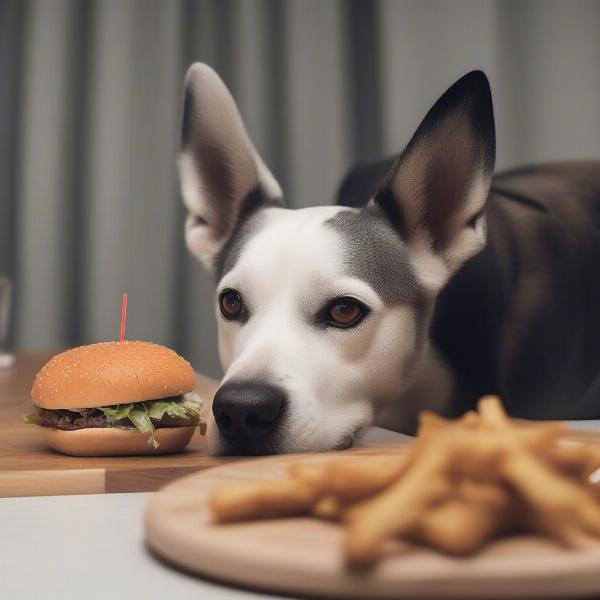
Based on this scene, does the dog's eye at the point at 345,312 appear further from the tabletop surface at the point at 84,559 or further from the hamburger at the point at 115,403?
the tabletop surface at the point at 84,559

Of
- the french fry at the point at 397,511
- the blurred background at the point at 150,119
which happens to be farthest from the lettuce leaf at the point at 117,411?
the blurred background at the point at 150,119

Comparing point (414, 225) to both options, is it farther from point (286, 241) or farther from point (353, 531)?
point (353, 531)

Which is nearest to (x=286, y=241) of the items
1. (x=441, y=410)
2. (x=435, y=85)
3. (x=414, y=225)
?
(x=414, y=225)

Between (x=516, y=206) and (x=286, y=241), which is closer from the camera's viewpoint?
(x=286, y=241)

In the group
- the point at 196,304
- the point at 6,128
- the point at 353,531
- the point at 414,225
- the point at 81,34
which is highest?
the point at 81,34

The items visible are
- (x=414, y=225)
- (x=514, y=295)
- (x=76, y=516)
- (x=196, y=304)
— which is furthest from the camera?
(x=196, y=304)

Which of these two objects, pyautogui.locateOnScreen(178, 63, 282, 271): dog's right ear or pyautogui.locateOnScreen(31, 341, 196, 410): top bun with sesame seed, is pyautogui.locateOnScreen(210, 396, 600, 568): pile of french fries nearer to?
pyautogui.locateOnScreen(31, 341, 196, 410): top bun with sesame seed

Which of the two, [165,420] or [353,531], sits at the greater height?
[353,531]

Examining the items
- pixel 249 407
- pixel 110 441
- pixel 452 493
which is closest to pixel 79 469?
pixel 110 441
